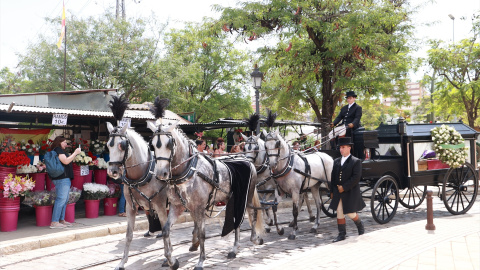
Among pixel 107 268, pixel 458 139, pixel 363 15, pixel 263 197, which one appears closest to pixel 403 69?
pixel 363 15

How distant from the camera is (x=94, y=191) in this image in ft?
32.7

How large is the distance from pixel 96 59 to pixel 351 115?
18049 mm

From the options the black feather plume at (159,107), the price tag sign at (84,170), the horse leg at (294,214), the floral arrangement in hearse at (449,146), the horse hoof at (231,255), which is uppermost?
the black feather plume at (159,107)

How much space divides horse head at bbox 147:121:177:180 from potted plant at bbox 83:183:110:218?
15.8 feet

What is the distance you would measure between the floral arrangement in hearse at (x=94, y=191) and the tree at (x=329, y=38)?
26.0ft

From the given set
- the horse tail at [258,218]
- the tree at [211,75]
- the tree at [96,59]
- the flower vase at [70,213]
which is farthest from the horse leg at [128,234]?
the tree at [211,75]

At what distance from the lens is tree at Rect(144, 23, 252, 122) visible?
2910 cm

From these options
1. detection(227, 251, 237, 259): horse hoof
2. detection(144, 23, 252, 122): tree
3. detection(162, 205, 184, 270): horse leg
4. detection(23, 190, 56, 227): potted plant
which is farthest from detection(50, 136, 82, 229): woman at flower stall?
detection(144, 23, 252, 122): tree

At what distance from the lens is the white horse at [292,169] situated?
8750mm

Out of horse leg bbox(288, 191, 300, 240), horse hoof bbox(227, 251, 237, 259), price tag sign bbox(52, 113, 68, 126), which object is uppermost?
price tag sign bbox(52, 113, 68, 126)

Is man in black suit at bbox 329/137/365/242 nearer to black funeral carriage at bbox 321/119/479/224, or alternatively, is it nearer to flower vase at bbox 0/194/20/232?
black funeral carriage at bbox 321/119/479/224

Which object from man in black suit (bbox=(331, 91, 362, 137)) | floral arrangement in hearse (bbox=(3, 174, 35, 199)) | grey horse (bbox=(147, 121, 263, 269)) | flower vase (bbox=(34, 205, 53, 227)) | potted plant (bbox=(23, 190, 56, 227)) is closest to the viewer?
grey horse (bbox=(147, 121, 263, 269))

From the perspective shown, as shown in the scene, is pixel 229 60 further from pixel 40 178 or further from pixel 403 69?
pixel 40 178

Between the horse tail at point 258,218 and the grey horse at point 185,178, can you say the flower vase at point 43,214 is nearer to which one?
the grey horse at point 185,178
